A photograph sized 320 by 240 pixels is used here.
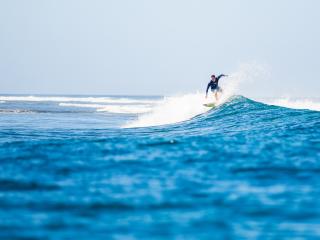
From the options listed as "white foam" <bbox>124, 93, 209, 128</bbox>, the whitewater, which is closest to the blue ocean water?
the whitewater

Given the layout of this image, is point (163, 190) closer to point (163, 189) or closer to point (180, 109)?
point (163, 189)

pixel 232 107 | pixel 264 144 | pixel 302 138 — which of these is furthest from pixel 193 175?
pixel 232 107

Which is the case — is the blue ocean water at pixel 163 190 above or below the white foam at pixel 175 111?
below

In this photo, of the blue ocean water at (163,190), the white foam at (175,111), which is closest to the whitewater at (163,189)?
the blue ocean water at (163,190)

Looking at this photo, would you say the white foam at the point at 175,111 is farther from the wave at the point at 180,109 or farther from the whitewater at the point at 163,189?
the whitewater at the point at 163,189

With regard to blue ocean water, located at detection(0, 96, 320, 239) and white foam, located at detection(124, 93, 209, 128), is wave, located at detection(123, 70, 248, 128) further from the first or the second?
blue ocean water, located at detection(0, 96, 320, 239)

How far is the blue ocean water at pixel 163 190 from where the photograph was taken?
5.58 m

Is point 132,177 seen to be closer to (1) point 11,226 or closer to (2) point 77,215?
(2) point 77,215

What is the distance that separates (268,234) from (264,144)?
6.34 metres

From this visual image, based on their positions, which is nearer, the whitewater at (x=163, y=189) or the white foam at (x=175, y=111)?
the whitewater at (x=163, y=189)

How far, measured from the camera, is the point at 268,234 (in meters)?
5.36

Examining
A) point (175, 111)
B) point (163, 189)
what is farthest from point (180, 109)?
point (163, 189)

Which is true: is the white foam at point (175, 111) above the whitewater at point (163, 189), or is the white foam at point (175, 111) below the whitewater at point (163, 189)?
above

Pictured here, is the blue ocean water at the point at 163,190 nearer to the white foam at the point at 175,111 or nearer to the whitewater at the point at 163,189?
the whitewater at the point at 163,189
